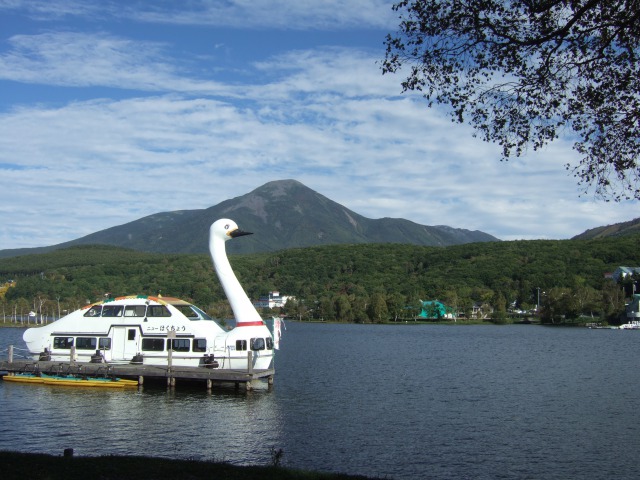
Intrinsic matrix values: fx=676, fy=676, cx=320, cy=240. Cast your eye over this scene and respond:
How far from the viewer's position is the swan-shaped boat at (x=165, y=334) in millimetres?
39688

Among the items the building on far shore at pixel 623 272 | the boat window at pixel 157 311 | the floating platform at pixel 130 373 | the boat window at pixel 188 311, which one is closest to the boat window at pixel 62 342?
the floating platform at pixel 130 373

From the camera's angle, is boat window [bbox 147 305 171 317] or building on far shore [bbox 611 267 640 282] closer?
boat window [bbox 147 305 171 317]

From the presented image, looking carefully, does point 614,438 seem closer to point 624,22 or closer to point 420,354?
point 624,22

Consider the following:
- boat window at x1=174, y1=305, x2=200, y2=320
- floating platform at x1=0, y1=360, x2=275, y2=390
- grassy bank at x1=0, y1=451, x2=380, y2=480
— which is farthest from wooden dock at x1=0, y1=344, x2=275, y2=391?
grassy bank at x1=0, y1=451, x2=380, y2=480

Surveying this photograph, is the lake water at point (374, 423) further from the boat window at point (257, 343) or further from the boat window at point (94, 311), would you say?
the boat window at point (94, 311)

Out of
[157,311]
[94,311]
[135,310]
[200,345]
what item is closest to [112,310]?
[94,311]

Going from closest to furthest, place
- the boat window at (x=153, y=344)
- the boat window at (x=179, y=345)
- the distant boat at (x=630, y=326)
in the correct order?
the boat window at (x=179, y=345) → the boat window at (x=153, y=344) → the distant boat at (x=630, y=326)

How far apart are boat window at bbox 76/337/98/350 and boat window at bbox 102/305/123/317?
5.76 ft

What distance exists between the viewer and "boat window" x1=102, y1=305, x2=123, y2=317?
139 ft

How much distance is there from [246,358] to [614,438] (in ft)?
64.9

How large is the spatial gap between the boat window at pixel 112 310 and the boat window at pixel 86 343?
69.1 inches

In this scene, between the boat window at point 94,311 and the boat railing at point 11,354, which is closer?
the boat window at point 94,311

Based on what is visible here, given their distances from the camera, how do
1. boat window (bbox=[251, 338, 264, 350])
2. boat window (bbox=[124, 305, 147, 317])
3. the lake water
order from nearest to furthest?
the lake water → boat window (bbox=[251, 338, 264, 350]) → boat window (bbox=[124, 305, 147, 317])

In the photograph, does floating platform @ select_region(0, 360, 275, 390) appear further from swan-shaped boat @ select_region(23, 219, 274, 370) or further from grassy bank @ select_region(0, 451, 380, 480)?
grassy bank @ select_region(0, 451, 380, 480)
